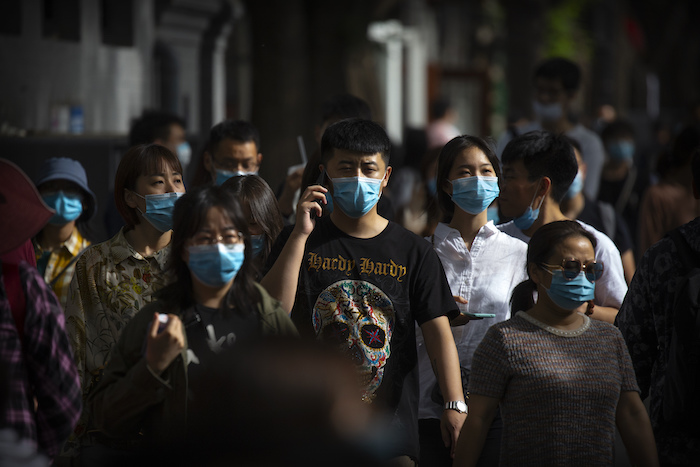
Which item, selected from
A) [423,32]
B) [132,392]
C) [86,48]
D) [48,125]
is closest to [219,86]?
[86,48]

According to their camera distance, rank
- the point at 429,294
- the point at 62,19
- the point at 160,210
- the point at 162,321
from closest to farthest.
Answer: the point at 162,321 → the point at 429,294 → the point at 160,210 → the point at 62,19

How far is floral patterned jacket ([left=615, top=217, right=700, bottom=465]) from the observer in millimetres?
3553

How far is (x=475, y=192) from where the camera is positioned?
14.0ft

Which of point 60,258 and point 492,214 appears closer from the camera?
point 60,258

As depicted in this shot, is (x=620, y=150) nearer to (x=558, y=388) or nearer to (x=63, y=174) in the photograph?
(x=63, y=174)

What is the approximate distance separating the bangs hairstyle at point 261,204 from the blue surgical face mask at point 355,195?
1.43 feet

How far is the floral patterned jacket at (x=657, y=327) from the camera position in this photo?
355 centimetres

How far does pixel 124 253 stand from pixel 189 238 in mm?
815

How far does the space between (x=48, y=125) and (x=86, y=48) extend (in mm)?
1229

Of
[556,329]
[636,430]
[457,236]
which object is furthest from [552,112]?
Result: [636,430]

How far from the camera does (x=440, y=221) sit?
180 inches

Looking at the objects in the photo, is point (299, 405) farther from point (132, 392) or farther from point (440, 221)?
point (440, 221)

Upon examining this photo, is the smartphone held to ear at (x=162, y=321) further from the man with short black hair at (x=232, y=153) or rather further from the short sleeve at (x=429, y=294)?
the man with short black hair at (x=232, y=153)

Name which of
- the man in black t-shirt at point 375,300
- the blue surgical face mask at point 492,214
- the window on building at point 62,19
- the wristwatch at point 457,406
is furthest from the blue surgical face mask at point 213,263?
the window on building at point 62,19
